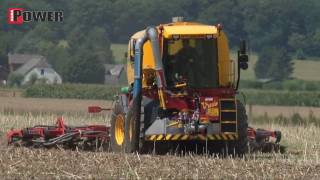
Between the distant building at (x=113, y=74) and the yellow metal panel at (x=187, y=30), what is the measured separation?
37017 mm

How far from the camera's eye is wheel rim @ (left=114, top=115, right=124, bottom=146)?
15.0 metres

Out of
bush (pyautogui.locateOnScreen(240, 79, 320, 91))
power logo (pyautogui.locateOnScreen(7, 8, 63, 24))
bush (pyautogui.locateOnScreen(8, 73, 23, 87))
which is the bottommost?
bush (pyautogui.locateOnScreen(240, 79, 320, 91))

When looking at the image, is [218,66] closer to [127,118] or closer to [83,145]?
[127,118]

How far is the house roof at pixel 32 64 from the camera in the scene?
58906mm

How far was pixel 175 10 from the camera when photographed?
246ft

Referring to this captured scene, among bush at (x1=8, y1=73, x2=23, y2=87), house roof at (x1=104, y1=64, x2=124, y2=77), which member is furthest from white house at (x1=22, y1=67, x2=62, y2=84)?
house roof at (x1=104, y1=64, x2=124, y2=77)

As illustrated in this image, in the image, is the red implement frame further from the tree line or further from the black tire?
the tree line

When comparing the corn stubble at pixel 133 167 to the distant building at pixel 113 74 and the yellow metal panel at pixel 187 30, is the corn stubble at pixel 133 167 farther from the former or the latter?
the distant building at pixel 113 74

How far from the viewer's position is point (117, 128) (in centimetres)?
1530

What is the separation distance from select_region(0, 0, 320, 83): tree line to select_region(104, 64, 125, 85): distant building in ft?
20.3

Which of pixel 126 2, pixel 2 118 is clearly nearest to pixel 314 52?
pixel 126 2

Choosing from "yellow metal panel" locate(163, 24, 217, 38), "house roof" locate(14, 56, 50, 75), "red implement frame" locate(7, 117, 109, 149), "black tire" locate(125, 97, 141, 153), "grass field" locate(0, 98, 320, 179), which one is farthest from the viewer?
"house roof" locate(14, 56, 50, 75)

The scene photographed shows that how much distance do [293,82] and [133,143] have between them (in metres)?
42.7

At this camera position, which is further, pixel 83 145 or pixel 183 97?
pixel 83 145
